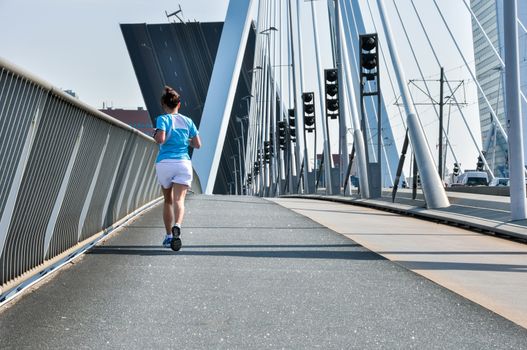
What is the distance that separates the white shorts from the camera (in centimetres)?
890

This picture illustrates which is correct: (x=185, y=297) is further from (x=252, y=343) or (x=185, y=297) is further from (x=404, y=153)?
(x=404, y=153)

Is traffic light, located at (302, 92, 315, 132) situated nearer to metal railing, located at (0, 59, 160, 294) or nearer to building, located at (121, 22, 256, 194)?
metal railing, located at (0, 59, 160, 294)

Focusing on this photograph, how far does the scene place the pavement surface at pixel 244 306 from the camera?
15.7ft

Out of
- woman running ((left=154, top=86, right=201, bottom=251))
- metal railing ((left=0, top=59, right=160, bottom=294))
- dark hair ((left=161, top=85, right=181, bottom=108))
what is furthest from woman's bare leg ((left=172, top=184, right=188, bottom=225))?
metal railing ((left=0, top=59, right=160, bottom=294))

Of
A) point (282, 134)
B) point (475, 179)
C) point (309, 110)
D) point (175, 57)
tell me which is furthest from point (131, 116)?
point (309, 110)

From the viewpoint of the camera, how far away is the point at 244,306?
5852 mm

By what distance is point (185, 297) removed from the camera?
20.2ft

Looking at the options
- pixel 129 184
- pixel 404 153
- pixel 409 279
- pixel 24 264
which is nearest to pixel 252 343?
pixel 24 264

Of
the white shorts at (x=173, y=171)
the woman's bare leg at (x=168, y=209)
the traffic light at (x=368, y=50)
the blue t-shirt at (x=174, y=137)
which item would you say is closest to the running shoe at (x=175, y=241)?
the woman's bare leg at (x=168, y=209)

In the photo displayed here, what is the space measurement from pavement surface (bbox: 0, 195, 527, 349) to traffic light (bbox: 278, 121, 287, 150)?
165 feet

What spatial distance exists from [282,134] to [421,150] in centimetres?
4140

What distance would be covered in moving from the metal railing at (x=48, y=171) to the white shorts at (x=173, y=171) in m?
0.78

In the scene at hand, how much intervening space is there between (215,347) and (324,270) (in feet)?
11.0

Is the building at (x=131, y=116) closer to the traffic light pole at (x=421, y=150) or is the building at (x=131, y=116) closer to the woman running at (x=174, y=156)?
the traffic light pole at (x=421, y=150)
